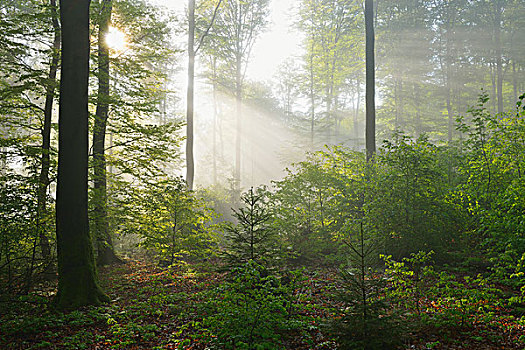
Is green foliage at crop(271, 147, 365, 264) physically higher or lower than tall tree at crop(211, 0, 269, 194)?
lower

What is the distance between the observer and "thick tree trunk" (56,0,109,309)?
580 cm

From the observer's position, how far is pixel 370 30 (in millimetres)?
11445

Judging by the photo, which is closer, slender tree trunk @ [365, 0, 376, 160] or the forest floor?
the forest floor

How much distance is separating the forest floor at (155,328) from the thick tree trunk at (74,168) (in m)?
0.56

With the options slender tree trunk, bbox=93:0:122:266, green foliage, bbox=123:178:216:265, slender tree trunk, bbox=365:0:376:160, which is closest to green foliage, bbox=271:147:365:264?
slender tree trunk, bbox=365:0:376:160

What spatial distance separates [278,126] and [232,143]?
8.56 meters

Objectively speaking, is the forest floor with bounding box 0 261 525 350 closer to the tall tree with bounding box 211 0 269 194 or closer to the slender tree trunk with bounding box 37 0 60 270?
the slender tree trunk with bounding box 37 0 60 270

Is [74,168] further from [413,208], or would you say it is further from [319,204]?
[413,208]

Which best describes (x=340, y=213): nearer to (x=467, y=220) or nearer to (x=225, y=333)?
(x=467, y=220)

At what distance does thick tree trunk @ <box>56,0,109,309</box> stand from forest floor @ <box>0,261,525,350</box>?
56cm

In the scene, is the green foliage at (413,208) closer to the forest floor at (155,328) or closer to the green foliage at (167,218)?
the forest floor at (155,328)

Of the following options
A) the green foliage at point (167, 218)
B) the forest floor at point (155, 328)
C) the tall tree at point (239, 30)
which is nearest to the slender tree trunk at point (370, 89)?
the forest floor at point (155, 328)

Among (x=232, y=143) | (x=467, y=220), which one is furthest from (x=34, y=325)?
(x=232, y=143)

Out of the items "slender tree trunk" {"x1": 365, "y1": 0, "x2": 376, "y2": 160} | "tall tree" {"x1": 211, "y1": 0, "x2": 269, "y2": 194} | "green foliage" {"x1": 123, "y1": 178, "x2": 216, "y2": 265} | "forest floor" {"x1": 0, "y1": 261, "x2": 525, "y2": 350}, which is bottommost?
"forest floor" {"x1": 0, "y1": 261, "x2": 525, "y2": 350}
